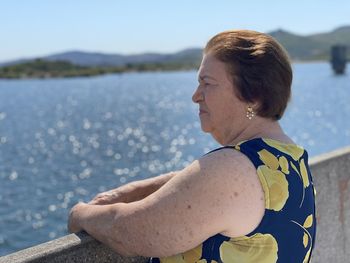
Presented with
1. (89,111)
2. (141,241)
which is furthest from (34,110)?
(141,241)

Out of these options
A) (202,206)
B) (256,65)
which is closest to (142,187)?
(202,206)

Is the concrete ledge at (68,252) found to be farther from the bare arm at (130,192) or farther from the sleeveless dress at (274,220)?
the sleeveless dress at (274,220)

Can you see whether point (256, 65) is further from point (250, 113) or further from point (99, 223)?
point (99, 223)

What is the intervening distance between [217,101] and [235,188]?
0.32 m

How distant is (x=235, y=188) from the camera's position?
5.52 feet

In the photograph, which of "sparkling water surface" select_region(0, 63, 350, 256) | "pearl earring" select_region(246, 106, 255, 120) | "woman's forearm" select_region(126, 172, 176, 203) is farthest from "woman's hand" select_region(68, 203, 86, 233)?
"sparkling water surface" select_region(0, 63, 350, 256)

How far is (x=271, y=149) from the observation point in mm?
1797

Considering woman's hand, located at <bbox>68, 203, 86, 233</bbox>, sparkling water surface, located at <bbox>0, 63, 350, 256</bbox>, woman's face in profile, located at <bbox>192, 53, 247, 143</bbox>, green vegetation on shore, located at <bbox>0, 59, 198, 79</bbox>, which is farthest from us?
green vegetation on shore, located at <bbox>0, 59, 198, 79</bbox>

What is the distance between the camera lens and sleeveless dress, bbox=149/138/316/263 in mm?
1726

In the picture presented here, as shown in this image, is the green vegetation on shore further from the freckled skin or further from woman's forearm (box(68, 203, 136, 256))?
the freckled skin

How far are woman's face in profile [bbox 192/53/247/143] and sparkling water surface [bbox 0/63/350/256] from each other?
2.19 m

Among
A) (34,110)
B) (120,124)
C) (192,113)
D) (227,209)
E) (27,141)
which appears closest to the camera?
(227,209)

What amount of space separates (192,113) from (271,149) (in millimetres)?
50091

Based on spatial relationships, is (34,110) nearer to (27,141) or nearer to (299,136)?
(27,141)
